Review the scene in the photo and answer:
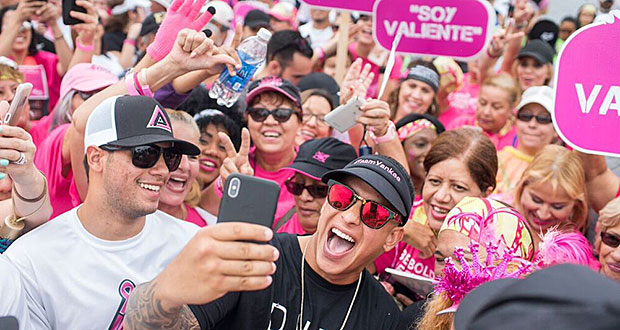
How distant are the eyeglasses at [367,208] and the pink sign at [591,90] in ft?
3.57

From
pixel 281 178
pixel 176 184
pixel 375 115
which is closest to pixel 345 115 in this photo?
pixel 375 115

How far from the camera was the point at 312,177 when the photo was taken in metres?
3.57

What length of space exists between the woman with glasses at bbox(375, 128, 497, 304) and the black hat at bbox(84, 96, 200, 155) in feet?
4.61

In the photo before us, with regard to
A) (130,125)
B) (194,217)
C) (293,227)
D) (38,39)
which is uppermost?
(130,125)

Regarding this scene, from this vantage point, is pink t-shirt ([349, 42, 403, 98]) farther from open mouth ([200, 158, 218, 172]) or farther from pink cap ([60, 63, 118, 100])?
→ pink cap ([60, 63, 118, 100])

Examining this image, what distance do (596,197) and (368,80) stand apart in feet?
4.84

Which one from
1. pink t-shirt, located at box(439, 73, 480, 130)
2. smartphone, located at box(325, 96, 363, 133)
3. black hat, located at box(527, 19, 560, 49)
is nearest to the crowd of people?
smartphone, located at box(325, 96, 363, 133)

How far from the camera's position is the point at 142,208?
2.64 m

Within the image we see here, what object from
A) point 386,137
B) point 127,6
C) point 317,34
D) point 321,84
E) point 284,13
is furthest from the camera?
point 317,34

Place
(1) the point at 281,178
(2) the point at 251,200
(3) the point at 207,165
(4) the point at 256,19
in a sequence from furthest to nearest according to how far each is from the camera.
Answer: (4) the point at 256,19 < (1) the point at 281,178 < (3) the point at 207,165 < (2) the point at 251,200

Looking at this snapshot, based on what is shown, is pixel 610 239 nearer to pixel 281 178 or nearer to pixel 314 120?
pixel 281 178

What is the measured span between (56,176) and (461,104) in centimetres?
433

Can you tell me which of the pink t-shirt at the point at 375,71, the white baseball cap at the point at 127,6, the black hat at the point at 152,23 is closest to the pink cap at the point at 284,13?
the pink t-shirt at the point at 375,71

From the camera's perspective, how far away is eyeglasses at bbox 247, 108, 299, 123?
4.28 m
